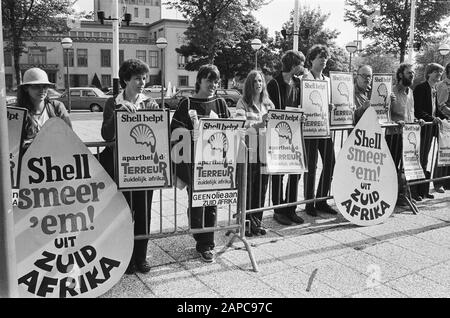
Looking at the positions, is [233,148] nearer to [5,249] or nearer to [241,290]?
[241,290]

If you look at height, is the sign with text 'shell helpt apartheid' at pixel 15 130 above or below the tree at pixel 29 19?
below

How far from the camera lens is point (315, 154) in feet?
18.7

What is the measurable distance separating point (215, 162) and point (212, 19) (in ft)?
103

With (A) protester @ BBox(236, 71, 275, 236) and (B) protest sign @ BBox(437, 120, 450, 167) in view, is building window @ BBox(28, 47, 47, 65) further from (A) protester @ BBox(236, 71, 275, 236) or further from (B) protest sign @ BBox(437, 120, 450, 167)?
(A) protester @ BBox(236, 71, 275, 236)

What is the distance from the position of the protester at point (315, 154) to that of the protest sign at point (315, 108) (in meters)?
0.15

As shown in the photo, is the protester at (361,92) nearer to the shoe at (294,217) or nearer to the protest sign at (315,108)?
the protest sign at (315,108)

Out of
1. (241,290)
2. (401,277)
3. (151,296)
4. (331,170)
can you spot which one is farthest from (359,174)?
(151,296)

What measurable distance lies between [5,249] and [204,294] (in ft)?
4.97

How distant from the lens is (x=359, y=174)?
A: 5.27 metres

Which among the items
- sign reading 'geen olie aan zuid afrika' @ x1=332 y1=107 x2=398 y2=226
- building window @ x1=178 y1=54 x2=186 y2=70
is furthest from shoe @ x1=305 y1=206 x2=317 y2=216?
building window @ x1=178 y1=54 x2=186 y2=70

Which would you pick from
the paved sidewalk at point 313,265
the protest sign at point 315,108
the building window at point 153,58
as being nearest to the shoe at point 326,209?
the paved sidewalk at point 313,265

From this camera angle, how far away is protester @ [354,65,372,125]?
603 centimetres

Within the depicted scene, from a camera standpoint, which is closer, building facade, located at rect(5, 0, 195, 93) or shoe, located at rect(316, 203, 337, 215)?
shoe, located at rect(316, 203, 337, 215)

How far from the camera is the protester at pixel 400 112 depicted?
6215mm
